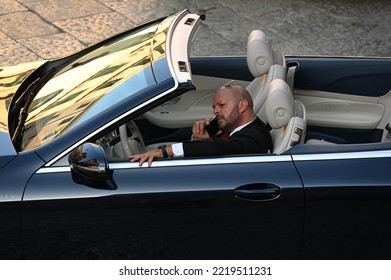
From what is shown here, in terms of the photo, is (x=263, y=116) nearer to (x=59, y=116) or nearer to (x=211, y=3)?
(x=59, y=116)

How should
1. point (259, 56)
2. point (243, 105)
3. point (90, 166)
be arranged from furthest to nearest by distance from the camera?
1. point (259, 56)
2. point (243, 105)
3. point (90, 166)

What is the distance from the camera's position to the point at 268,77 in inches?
228

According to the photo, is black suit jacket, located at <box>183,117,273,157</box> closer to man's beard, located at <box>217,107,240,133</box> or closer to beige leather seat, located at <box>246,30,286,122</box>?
man's beard, located at <box>217,107,240,133</box>

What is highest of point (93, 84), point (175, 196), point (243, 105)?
point (93, 84)

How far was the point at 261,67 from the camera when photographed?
590 cm

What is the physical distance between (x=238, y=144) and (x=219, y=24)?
4981 mm

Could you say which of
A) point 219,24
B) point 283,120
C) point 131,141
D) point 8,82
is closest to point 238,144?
point 283,120

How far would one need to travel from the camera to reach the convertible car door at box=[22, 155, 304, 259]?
14.8 feet

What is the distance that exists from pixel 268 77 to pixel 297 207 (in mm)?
1470

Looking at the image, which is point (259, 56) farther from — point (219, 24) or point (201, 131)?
point (219, 24)

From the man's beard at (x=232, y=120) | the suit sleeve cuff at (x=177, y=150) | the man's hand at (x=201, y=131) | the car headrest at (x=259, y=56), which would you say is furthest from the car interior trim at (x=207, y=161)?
the car headrest at (x=259, y=56)

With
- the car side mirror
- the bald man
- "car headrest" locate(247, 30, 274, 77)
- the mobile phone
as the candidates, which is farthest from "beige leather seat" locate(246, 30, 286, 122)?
the car side mirror

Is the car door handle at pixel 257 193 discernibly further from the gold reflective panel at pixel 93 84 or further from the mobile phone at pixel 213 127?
the mobile phone at pixel 213 127

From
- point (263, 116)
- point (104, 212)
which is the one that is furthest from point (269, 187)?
point (263, 116)
